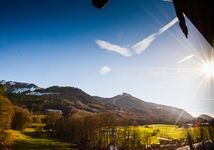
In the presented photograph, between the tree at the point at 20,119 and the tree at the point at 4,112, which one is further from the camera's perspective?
the tree at the point at 20,119

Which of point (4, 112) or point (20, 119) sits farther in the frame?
point (20, 119)

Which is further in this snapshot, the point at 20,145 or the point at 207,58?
the point at 20,145

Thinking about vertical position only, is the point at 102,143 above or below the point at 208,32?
below

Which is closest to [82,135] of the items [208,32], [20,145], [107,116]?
[107,116]

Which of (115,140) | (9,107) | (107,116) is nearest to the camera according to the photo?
(9,107)

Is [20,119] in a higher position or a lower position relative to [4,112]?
higher

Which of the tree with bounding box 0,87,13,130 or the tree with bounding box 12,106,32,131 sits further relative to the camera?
the tree with bounding box 12,106,32,131

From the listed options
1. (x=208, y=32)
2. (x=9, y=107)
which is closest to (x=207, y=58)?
(x=208, y=32)

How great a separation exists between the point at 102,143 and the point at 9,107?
56.0 meters

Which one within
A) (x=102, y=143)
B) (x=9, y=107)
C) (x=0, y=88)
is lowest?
(x=102, y=143)

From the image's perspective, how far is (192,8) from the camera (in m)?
1.64

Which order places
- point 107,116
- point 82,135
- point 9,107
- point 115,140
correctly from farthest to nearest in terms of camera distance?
point 107,116
point 82,135
point 115,140
point 9,107

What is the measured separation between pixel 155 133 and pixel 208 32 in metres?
137

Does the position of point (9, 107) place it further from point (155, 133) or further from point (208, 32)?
point (155, 133)
